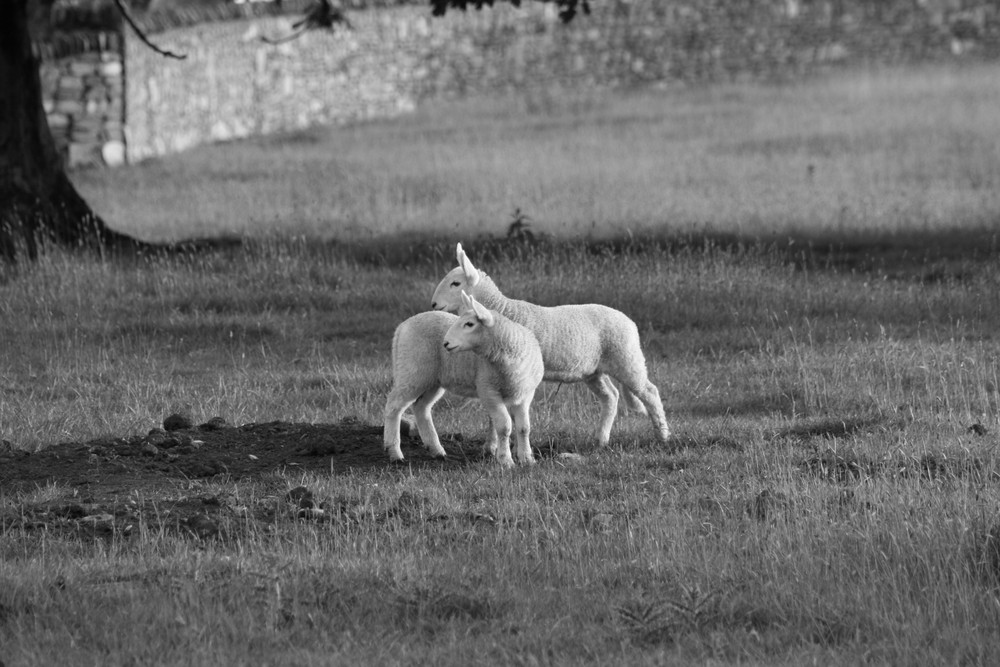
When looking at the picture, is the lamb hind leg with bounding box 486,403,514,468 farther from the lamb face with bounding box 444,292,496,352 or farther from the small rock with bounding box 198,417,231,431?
the small rock with bounding box 198,417,231,431

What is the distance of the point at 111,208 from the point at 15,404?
9.42 meters

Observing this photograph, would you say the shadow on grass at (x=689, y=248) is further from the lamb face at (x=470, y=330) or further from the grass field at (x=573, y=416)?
the lamb face at (x=470, y=330)

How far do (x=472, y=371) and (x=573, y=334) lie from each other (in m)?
0.57

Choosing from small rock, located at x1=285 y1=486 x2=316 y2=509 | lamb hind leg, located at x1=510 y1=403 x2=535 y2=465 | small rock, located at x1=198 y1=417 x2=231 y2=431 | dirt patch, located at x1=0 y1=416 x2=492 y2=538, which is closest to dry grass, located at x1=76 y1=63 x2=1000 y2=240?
small rock, located at x1=198 y1=417 x2=231 y2=431

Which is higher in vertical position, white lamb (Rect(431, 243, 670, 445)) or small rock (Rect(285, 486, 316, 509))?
white lamb (Rect(431, 243, 670, 445))

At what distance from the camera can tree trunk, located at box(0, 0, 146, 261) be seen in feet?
49.6

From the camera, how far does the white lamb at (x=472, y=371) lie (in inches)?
304

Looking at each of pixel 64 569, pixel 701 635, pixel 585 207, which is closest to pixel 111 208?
pixel 585 207

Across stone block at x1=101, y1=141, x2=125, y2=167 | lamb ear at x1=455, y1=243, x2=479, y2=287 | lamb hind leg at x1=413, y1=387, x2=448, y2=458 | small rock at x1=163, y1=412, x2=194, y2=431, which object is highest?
lamb ear at x1=455, y1=243, x2=479, y2=287

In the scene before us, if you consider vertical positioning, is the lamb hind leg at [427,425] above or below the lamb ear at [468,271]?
below

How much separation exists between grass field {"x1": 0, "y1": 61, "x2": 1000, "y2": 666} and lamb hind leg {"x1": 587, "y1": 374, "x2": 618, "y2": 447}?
0.36 ft

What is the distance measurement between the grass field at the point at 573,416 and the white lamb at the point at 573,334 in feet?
1.40

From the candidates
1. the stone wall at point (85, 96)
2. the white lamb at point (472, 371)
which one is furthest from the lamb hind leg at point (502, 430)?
the stone wall at point (85, 96)

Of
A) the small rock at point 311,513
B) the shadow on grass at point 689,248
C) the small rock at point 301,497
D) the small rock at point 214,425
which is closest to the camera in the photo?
the small rock at point 311,513
